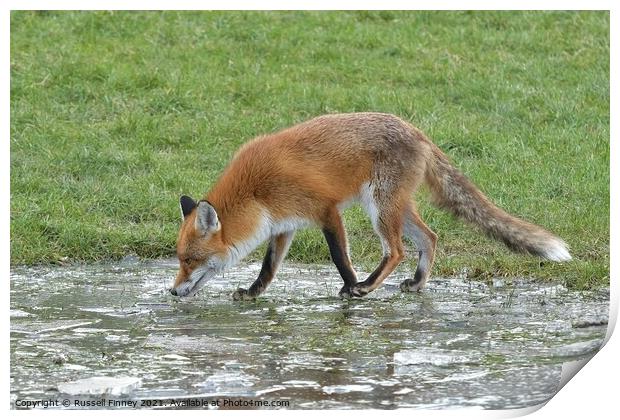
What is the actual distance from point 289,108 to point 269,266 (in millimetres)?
4421

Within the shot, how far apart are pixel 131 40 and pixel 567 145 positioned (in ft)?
18.2

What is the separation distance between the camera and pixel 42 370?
632cm

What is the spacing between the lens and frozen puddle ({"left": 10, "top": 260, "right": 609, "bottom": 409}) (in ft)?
19.6

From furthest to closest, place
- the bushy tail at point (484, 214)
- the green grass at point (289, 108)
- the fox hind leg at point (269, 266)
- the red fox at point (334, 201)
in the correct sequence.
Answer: the green grass at point (289, 108), the fox hind leg at point (269, 266), the bushy tail at point (484, 214), the red fox at point (334, 201)

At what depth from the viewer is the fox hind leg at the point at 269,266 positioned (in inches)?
323

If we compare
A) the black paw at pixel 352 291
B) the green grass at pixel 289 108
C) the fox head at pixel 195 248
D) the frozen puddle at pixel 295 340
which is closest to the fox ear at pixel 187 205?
the fox head at pixel 195 248

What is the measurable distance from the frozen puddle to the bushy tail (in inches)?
→ 14.0

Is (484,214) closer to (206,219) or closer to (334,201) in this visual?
(334,201)

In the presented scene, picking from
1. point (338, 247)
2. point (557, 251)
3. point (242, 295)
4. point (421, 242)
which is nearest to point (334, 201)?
point (338, 247)

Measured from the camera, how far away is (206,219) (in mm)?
7789

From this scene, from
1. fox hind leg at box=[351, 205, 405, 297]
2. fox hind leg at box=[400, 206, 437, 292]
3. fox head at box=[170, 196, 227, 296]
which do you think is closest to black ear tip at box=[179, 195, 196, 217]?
fox head at box=[170, 196, 227, 296]

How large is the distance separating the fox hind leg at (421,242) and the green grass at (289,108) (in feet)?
1.41

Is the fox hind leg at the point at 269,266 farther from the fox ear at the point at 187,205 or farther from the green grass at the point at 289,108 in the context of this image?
the green grass at the point at 289,108

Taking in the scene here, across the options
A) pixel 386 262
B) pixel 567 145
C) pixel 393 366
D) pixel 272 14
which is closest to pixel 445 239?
pixel 386 262
